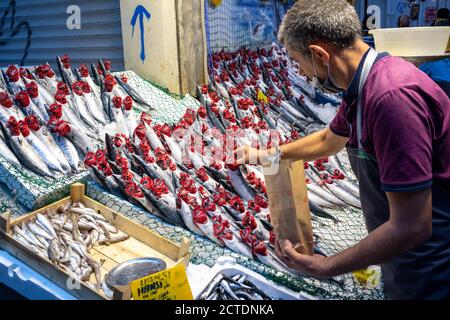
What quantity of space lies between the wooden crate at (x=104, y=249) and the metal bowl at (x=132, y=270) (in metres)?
0.10

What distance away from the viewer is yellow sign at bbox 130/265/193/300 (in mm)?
2318

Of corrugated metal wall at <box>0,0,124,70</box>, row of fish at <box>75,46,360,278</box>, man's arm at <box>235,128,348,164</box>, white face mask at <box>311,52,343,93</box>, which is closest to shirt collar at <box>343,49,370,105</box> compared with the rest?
white face mask at <box>311,52,343,93</box>

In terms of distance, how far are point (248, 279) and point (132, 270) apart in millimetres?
854

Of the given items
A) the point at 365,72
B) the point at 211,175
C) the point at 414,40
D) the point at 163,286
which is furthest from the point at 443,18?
the point at 163,286

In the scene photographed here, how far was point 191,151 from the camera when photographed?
4422 millimetres

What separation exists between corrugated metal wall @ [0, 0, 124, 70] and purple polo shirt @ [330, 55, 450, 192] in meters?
6.68

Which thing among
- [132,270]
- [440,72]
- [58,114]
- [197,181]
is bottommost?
[132,270]

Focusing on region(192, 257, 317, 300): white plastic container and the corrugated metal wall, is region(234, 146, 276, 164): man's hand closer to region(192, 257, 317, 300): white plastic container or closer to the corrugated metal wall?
region(192, 257, 317, 300): white plastic container

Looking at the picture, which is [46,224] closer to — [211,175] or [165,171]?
[165,171]

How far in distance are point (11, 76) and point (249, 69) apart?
4308 mm

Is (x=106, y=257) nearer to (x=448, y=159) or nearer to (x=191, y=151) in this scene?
(x=191, y=151)

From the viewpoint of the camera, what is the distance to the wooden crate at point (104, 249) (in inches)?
108

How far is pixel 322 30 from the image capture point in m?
1.76
